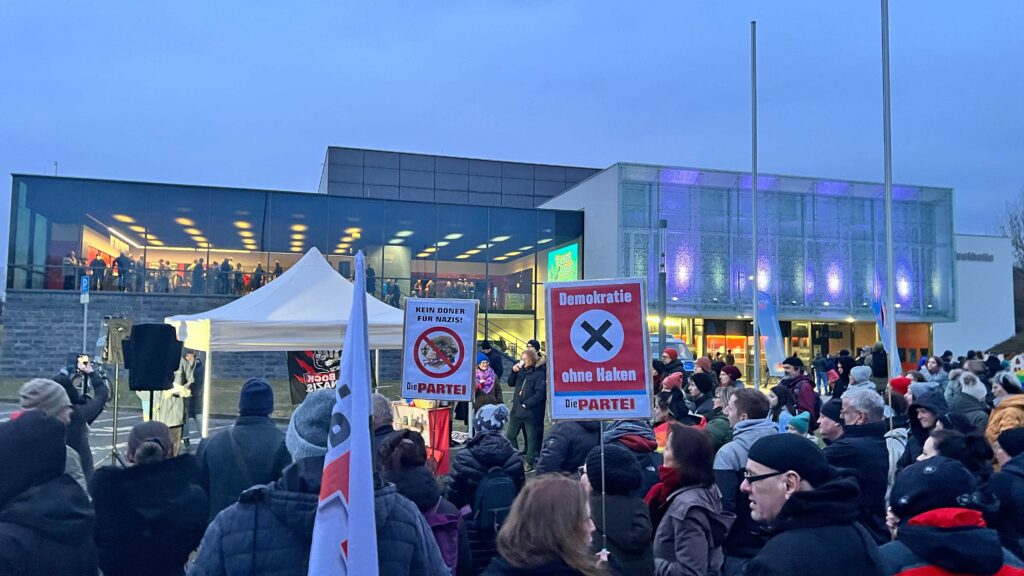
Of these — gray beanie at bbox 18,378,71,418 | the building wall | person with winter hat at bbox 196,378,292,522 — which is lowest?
person with winter hat at bbox 196,378,292,522

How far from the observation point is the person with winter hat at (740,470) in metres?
4.10

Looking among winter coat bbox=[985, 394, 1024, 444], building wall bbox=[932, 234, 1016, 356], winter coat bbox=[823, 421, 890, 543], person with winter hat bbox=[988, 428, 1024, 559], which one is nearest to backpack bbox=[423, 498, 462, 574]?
winter coat bbox=[823, 421, 890, 543]

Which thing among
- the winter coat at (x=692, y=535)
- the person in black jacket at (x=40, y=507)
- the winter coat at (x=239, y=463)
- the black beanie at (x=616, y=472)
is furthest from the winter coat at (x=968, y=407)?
the person in black jacket at (x=40, y=507)

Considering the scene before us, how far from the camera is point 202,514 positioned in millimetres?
3971

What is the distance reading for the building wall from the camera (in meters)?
39.1

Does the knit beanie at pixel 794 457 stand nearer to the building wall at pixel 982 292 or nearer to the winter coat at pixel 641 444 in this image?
the winter coat at pixel 641 444

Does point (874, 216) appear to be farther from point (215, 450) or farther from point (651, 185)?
point (215, 450)

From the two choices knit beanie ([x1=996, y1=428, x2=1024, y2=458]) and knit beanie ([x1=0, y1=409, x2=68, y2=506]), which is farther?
knit beanie ([x1=996, y1=428, x2=1024, y2=458])

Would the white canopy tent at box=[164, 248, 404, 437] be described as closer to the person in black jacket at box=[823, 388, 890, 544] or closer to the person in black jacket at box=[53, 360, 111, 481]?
the person in black jacket at box=[53, 360, 111, 481]

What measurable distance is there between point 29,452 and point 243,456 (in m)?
1.84

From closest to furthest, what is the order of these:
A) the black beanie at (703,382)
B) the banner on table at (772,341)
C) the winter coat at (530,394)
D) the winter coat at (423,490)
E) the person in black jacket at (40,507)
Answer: the person in black jacket at (40,507) → the winter coat at (423,490) → the black beanie at (703,382) → the winter coat at (530,394) → the banner on table at (772,341)

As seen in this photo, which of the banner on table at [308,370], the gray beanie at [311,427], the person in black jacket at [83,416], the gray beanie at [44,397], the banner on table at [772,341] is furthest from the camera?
the banner on table at [772,341]

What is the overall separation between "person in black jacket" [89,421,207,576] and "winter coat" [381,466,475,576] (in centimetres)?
103

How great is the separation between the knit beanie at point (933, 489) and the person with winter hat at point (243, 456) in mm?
3784
